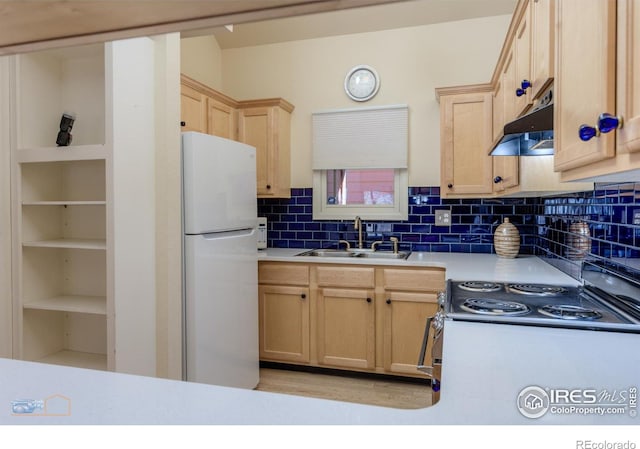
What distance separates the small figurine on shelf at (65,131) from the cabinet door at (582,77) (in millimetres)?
2179

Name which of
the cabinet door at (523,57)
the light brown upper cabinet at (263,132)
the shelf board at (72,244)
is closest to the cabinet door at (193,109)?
the light brown upper cabinet at (263,132)

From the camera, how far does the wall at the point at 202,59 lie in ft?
11.0

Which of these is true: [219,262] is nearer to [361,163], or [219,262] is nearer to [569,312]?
[361,163]

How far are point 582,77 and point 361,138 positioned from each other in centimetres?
248

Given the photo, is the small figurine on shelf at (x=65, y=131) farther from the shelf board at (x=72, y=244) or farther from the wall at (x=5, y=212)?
the shelf board at (x=72, y=244)

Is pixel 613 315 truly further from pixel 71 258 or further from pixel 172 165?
pixel 71 258

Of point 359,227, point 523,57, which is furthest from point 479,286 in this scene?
point 359,227

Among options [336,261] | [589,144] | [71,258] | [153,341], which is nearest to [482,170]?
[336,261]

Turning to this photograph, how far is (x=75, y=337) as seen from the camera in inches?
94.1

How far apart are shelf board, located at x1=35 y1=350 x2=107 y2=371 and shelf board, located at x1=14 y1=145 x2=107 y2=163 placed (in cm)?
104

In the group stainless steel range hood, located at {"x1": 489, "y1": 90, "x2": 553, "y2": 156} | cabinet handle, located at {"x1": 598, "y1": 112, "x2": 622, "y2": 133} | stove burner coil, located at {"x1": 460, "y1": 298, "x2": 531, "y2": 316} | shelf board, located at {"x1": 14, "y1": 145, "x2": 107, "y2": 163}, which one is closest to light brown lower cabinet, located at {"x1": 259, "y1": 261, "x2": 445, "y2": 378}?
stainless steel range hood, located at {"x1": 489, "y1": 90, "x2": 553, "y2": 156}

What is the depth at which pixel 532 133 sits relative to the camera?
162 cm
